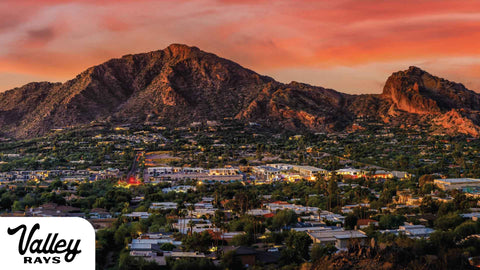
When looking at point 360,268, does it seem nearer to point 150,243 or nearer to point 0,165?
point 150,243

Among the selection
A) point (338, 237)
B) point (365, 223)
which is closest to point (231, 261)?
point (338, 237)

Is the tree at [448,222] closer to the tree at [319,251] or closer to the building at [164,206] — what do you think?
the tree at [319,251]

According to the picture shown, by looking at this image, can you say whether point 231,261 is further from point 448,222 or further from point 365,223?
point 448,222

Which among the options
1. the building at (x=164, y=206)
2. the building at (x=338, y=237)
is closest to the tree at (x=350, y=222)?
the building at (x=338, y=237)

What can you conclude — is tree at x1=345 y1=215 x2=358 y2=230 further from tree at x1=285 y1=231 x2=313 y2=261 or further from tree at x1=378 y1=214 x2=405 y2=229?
tree at x1=285 y1=231 x2=313 y2=261

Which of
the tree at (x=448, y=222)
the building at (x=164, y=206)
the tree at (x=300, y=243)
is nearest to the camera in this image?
the tree at (x=300, y=243)

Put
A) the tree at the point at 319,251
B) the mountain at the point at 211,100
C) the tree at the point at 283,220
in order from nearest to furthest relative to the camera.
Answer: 1. the tree at the point at 319,251
2. the tree at the point at 283,220
3. the mountain at the point at 211,100

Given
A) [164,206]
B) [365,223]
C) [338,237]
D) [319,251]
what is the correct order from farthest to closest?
1. [164,206]
2. [365,223]
3. [338,237]
4. [319,251]

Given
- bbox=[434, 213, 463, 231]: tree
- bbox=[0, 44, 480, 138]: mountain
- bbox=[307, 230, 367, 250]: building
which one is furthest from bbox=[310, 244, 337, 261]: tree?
bbox=[0, 44, 480, 138]: mountain
